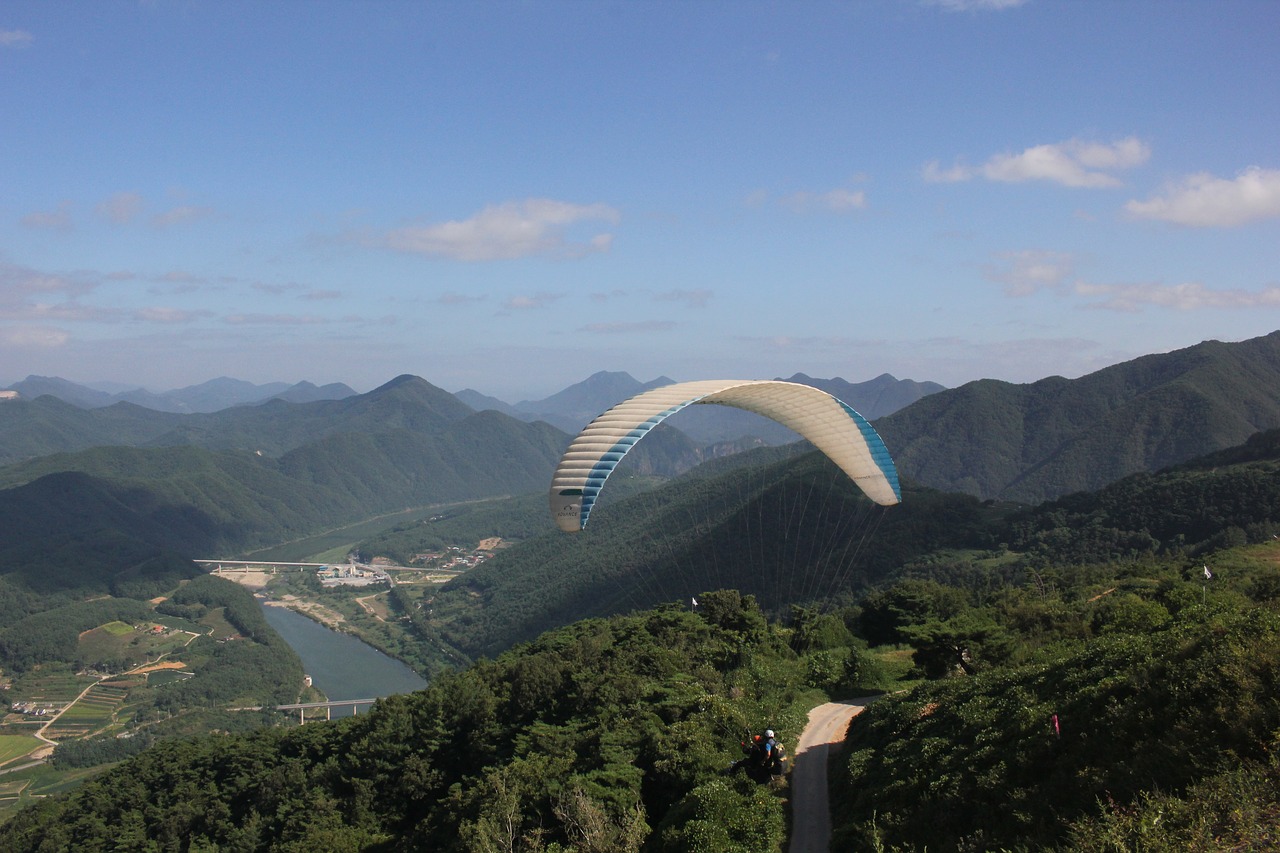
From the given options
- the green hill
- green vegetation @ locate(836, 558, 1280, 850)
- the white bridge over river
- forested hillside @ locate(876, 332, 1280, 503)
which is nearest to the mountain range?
forested hillside @ locate(876, 332, 1280, 503)

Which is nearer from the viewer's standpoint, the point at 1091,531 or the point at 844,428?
the point at 844,428

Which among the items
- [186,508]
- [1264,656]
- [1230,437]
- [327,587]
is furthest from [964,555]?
[186,508]

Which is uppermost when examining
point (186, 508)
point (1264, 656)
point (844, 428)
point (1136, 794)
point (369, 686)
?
point (844, 428)

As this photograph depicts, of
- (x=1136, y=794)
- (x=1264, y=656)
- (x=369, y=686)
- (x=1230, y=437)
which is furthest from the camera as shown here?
(x=1230, y=437)

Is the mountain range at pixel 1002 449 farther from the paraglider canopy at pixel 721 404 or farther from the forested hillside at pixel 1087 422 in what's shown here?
the paraglider canopy at pixel 721 404

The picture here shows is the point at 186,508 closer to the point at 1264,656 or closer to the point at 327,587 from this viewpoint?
the point at 327,587

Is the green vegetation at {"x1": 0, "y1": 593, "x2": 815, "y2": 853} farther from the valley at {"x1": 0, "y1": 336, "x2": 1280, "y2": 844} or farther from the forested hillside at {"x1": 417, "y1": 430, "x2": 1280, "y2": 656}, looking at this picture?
the forested hillside at {"x1": 417, "y1": 430, "x2": 1280, "y2": 656}

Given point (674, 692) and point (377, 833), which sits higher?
point (674, 692)

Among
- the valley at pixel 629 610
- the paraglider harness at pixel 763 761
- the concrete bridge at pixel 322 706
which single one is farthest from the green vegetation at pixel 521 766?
the concrete bridge at pixel 322 706
